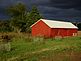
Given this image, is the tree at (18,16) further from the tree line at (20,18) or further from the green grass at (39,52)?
the green grass at (39,52)

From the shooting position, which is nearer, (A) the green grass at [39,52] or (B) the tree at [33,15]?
(A) the green grass at [39,52]

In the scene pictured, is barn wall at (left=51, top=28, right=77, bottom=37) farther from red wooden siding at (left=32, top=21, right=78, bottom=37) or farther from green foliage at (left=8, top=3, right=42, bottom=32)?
green foliage at (left=8, top=3, right=42, bottom=32)

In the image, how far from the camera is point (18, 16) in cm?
6825

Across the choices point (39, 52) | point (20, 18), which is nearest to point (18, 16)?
point (20, 18)

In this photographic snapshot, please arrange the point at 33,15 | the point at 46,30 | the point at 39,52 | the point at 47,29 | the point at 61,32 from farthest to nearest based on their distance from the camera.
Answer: the point at 33,15, the point at 61,32, the point at 46,30, the point at 47,29, the point at 39,52

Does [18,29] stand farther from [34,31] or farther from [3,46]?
[3,46]

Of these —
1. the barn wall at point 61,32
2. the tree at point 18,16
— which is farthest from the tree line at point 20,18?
the barn wall at point 61,32

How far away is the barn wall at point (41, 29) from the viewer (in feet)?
149

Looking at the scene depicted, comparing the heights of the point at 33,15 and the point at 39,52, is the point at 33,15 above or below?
above

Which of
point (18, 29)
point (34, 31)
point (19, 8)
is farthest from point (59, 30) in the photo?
point (19, 8)

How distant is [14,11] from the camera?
68312 millimetres

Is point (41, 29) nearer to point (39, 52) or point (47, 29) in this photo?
point (47, 29)

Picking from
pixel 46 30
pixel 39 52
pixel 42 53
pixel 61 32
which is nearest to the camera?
pixel 42 53

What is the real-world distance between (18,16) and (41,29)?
23093 millimetres
